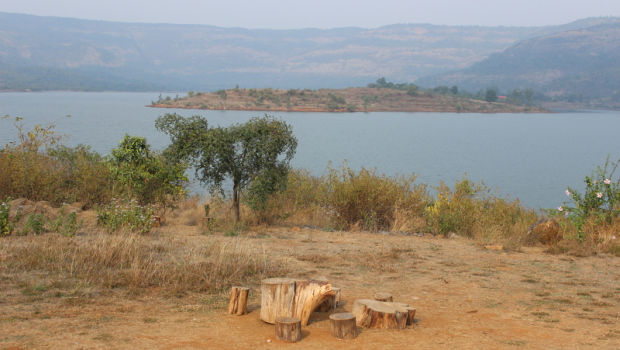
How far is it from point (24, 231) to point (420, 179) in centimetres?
3138

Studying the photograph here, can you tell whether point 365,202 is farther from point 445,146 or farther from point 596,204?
point 445,146

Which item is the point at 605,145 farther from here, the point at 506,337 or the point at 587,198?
the point at 506,337

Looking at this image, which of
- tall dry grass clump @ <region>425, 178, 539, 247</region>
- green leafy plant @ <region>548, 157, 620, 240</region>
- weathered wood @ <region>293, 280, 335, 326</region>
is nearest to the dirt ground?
weathered wood @ <region>293, 280, 335, 326</region>

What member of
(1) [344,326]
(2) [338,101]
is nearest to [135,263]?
(1) [344,326]

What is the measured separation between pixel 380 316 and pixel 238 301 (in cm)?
155

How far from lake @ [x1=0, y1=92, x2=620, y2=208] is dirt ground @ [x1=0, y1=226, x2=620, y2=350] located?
24.6m

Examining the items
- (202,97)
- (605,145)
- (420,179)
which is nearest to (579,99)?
(605,145)

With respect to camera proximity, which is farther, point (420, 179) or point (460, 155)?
point (460, 155)

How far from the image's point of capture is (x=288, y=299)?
19.2 feet

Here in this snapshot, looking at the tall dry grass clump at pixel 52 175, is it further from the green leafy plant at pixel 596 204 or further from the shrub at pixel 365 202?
the green leafy plant at pixel 596 204

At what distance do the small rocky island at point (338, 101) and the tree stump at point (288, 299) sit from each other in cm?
9034

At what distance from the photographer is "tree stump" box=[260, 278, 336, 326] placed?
19.2ft

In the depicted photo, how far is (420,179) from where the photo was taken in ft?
125

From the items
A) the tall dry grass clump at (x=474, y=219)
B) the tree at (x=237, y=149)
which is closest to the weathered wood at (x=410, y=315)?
the tall dry grass clump at (x=474, y=219)
